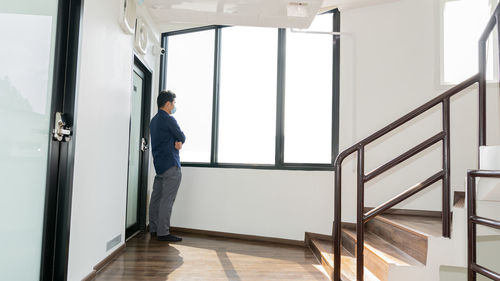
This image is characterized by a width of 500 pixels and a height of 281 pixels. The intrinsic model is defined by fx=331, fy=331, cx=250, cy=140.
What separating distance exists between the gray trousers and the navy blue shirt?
78 millimetres

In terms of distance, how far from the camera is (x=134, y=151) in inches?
140

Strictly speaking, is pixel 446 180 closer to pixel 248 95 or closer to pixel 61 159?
pixel 61 159

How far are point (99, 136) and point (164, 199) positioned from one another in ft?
3.78

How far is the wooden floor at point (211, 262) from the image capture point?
2436 mm

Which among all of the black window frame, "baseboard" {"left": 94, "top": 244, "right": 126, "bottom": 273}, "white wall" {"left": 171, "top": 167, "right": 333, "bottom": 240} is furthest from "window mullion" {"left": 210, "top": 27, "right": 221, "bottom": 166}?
"baseboard" {"left": 94, "top": 244, "right": 126, "bottom": 273}

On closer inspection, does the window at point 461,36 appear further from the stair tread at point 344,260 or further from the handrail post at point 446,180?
the stair tread at point 344,260

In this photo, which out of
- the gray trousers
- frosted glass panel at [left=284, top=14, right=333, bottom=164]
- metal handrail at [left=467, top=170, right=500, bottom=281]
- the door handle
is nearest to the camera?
metal handrail at [left=467, top=170, right=500, bottom=281]

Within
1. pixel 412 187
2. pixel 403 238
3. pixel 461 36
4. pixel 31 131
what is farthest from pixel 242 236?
pixel 461 36

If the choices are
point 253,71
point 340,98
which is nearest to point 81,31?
point 253,71

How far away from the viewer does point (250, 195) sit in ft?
12.0

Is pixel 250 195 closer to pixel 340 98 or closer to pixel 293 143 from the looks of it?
pixel 293 143

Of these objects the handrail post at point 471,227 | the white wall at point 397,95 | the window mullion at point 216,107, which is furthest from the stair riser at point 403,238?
the window mullion at point 216,107

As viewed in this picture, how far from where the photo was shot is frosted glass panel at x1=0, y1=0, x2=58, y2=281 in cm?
147

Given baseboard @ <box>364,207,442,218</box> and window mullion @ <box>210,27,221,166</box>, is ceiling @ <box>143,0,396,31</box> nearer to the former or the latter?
window mullion @ <box>210,27,221,166</box>
